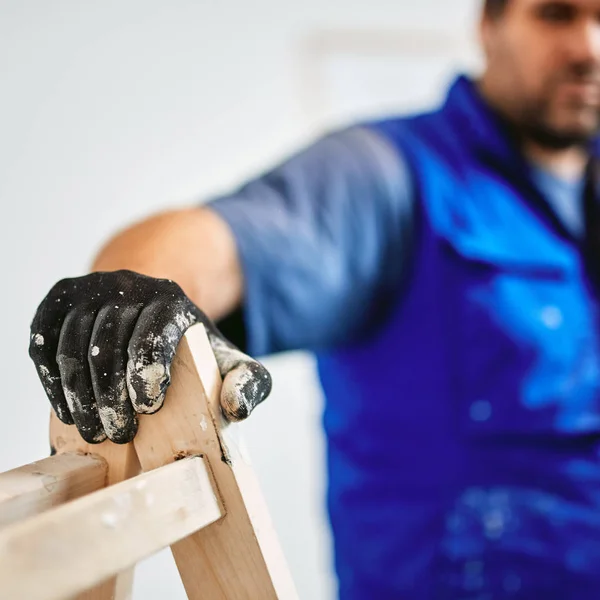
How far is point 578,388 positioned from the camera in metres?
0.65

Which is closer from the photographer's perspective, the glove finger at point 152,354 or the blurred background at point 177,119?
the glove finger at point 152,354

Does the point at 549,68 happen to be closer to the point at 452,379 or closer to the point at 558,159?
the point at 558,159

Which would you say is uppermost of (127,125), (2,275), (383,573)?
(127,125)

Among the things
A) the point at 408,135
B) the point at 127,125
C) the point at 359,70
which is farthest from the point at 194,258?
the point at 359,70

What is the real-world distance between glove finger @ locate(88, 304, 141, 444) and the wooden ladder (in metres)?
0.02

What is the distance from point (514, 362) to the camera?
0.63 metres

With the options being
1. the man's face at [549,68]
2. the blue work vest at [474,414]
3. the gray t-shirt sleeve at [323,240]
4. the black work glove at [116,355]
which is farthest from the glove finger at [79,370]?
the man's face at [549,68]

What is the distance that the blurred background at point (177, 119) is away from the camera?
0.84m

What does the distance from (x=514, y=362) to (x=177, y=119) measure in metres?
0.75

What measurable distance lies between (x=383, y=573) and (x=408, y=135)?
52 centimetres

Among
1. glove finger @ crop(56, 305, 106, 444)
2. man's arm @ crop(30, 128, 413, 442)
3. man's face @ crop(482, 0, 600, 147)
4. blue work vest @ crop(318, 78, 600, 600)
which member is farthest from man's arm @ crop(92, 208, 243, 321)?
man's face @ crop(482, 0, 600, 147)

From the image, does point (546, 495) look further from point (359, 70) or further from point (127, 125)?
point (359, 70)

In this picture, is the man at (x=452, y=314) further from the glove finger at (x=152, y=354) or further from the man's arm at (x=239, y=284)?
the glove finger at (x=152, y=354)

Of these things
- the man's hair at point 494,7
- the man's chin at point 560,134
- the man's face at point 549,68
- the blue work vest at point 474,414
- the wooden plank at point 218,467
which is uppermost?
the man's hair at point 494,7
